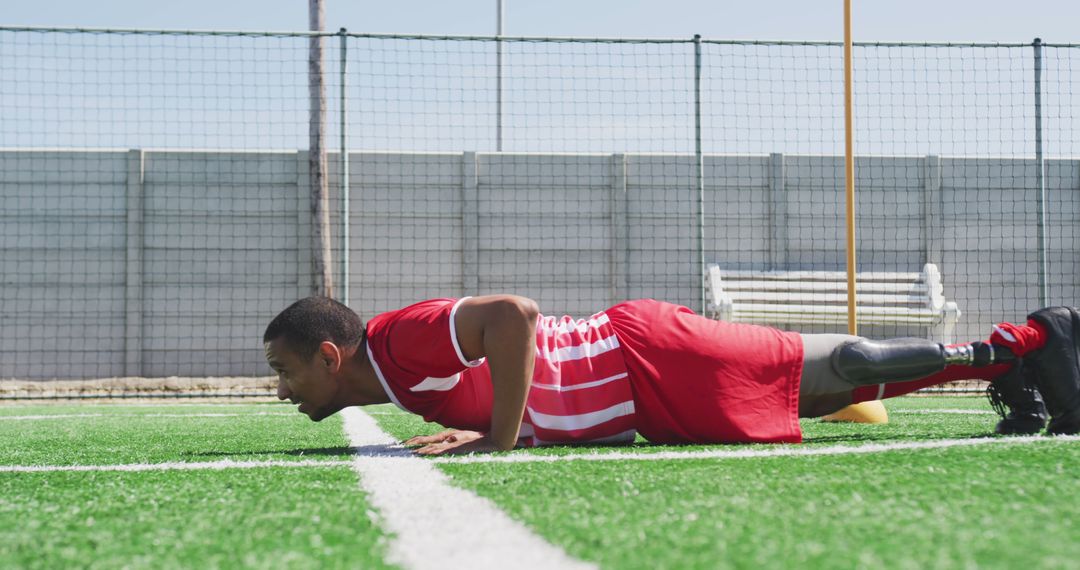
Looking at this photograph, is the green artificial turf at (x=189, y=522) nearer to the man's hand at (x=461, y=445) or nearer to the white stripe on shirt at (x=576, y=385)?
the man's hand at (x=461, y=445)

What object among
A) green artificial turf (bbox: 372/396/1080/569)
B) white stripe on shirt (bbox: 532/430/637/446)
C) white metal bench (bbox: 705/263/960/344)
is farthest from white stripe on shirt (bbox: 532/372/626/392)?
white metal bench (bbox: 705/263/960/344)

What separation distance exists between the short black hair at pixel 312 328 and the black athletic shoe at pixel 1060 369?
6.82 feet

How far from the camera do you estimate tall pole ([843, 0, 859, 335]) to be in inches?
194

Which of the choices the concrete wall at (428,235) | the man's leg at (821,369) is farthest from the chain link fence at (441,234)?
the man's leg at (821,369)

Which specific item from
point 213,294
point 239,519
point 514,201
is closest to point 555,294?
point 514,201

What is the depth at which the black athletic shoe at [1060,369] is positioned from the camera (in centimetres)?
273

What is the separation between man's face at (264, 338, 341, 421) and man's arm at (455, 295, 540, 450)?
18.3 inches

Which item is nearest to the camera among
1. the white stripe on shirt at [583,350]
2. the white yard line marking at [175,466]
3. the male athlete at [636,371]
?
the white yard line marking at [175,466]

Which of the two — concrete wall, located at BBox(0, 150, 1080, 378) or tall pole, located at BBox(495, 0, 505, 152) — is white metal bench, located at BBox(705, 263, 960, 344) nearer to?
concrete wall, located at BBox(0, 150, 1080, 378)

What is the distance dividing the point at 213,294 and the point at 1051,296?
9453mm

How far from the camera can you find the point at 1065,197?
10.9 metres

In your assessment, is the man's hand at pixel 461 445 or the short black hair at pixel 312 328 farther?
the short black hair at pixel 312 328

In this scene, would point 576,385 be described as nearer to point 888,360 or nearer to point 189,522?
point 888,360

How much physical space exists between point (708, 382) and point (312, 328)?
4.07 feet
